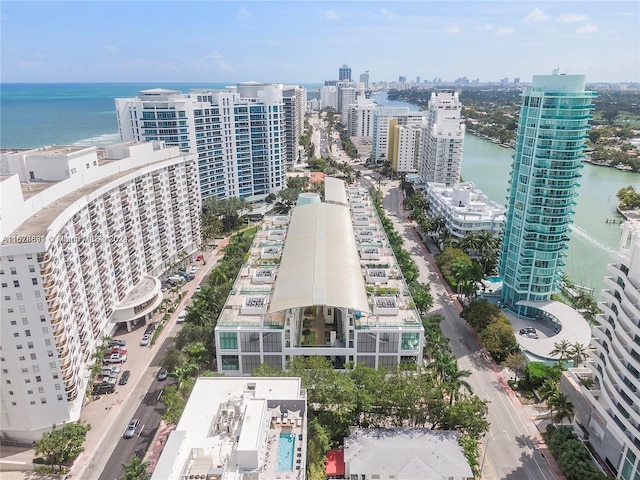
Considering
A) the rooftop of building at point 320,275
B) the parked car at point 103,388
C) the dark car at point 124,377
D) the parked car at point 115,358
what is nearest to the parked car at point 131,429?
the parked car at point 103,388

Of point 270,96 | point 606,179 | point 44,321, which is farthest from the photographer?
point 606,179

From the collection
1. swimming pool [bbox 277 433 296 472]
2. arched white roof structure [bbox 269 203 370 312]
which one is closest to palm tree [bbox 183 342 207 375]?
arched white roof structure [bbox 269 203 370 312]

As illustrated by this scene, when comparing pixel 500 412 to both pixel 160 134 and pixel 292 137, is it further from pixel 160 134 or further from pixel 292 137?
pixel 292 137

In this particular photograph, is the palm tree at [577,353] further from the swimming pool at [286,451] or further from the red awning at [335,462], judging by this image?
the swimming pool at [286,451]

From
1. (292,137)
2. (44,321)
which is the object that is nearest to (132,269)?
(44,321)

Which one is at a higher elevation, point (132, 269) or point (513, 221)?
point (513, 221)

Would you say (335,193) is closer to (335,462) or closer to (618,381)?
(335,462)

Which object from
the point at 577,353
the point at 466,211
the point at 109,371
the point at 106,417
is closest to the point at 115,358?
the point at 109,371
